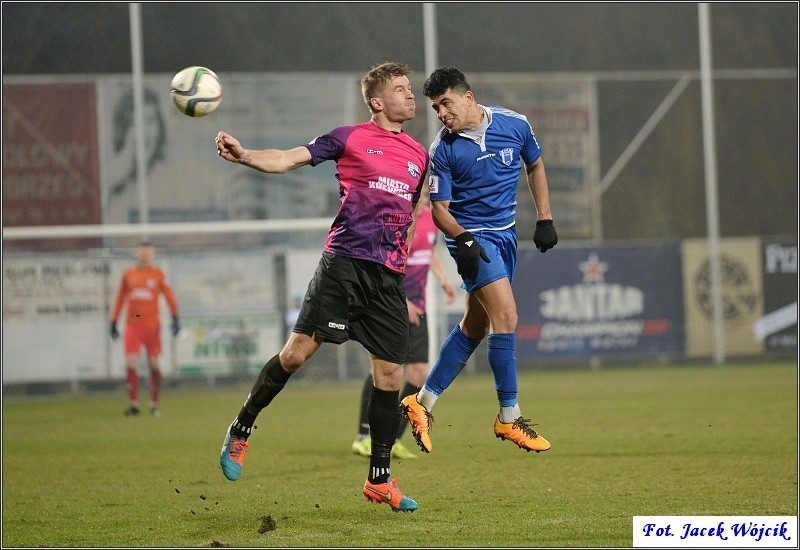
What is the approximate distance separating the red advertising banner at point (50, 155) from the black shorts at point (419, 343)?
11.9 metres

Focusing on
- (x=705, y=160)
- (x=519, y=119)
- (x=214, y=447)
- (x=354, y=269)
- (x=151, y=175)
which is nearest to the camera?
(x=354, y=269)

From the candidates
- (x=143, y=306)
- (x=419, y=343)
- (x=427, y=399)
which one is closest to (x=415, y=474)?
(x=427, y=399)

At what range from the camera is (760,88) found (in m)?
24.7

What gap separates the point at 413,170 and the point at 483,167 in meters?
0.52

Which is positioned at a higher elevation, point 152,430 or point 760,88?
point 760,88

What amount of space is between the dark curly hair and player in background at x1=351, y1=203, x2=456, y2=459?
2550mm

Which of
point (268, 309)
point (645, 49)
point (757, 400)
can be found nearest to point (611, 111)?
point (645, 49)

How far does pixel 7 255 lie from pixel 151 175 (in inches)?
141

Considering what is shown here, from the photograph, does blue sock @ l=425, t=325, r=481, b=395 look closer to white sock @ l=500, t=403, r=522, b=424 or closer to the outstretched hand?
white sock @ l=500, t=403, r=522, b=424

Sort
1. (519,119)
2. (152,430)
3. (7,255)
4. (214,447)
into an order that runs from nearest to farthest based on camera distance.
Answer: (519,119) → (214,447) → (152,430) → (7,255)

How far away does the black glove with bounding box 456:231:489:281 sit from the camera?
661cm

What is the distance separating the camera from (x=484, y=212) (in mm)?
6980

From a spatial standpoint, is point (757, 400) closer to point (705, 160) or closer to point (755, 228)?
point (705, 160)

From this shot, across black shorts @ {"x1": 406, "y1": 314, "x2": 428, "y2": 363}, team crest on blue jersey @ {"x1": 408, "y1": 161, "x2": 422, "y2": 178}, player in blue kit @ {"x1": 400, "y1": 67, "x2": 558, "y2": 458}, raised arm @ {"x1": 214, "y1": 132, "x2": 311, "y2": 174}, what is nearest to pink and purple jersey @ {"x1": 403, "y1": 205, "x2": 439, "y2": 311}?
black shorts @ {"x1": 406, "y1": 314, "x2": 428, "y2": 363}
